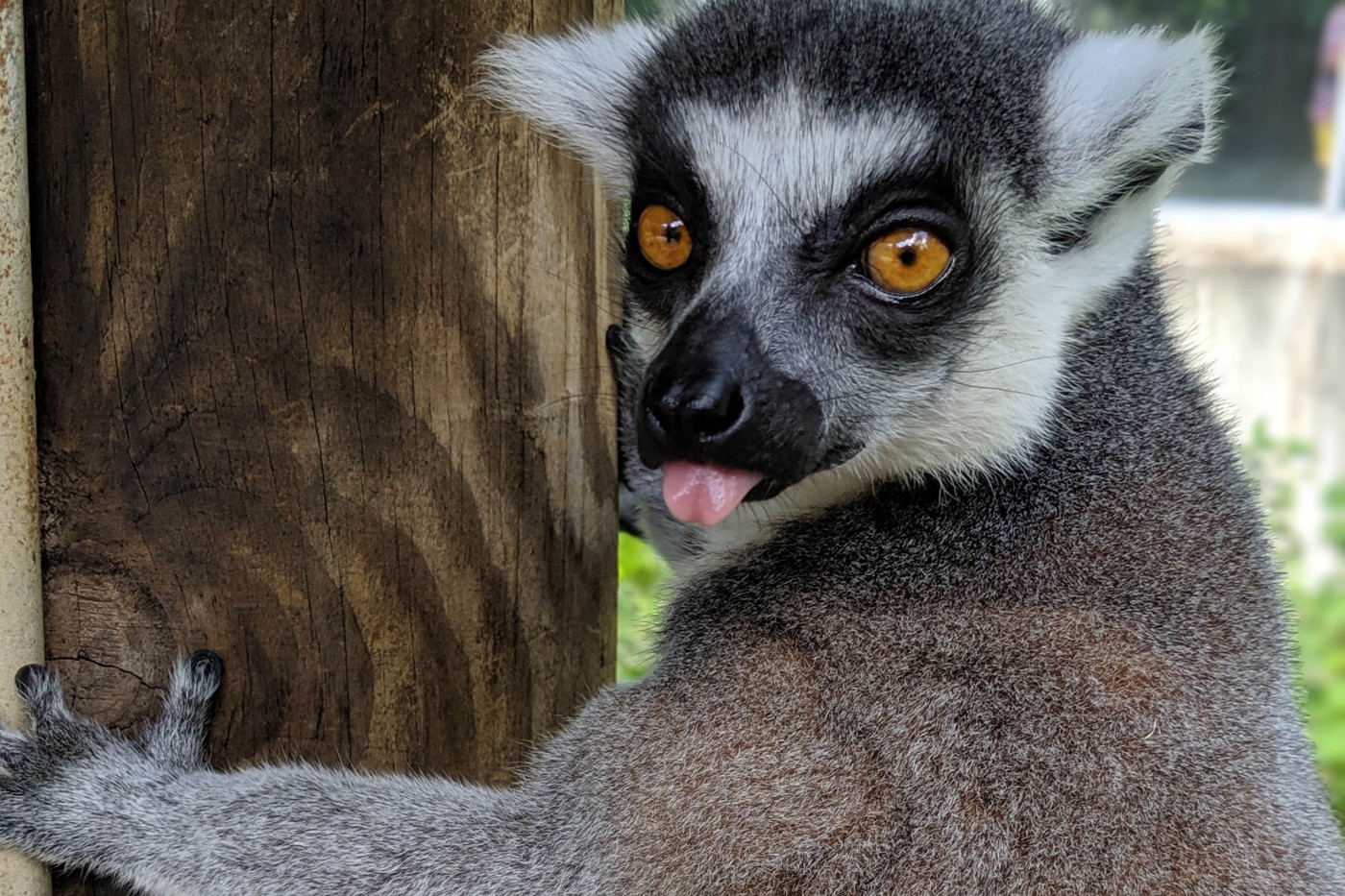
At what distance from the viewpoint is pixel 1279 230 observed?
380 inches

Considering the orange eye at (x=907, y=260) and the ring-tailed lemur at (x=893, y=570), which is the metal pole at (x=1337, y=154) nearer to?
the ring-tailed lemur at (x=893, y=570)

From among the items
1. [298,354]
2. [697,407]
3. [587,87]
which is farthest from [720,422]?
[587,87]

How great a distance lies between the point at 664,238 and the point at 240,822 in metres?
1.40

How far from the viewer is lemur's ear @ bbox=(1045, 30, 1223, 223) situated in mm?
2447

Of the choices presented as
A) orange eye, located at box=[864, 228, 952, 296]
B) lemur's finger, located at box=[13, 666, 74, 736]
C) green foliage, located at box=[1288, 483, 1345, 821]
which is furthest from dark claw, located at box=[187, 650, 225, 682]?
green foliage, located at box=[1288, 483, 1345, 821]

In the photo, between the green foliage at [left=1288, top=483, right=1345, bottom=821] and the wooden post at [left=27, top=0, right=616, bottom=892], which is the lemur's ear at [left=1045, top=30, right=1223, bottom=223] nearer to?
the wooden post at [left=27, top=0, right=616, bottom=892]

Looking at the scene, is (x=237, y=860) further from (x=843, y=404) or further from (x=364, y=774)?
(x=843, y=404)

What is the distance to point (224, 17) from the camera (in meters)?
2.03

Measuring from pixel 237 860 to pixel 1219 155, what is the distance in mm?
9062

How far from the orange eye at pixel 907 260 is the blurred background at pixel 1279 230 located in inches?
253

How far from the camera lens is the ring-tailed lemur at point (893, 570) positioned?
224 cm

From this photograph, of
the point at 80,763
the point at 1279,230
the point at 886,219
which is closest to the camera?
the point at 80,763

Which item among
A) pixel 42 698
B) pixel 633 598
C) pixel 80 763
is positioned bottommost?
pixel 633 598

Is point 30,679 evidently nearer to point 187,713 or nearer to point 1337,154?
point 187,713
